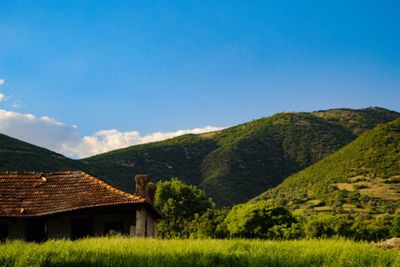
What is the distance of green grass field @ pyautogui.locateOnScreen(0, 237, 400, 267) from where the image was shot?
12.4 metres

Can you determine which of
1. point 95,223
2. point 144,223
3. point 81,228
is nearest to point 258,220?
point 144,223

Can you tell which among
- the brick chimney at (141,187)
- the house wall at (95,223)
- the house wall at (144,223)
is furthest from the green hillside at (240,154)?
the house wall at (95,223)

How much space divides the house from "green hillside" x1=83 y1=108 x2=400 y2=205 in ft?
174

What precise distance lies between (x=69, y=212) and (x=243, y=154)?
86.5 m

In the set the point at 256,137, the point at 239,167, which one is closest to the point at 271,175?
the point at 239,167

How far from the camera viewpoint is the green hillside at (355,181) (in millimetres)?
65500

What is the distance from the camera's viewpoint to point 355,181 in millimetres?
73938

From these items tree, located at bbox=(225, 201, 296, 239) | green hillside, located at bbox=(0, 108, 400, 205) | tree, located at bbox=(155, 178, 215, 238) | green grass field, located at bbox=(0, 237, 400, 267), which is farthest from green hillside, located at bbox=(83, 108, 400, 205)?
green grass field, located at bbox=(0, 237, 400, 267)

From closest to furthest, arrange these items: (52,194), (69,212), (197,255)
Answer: (197,255), (69,212), (52,194)

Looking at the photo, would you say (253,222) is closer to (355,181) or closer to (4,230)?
(355,181)

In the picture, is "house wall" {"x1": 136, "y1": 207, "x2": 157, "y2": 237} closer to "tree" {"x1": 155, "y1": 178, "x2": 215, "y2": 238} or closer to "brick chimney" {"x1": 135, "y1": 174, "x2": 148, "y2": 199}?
"brick chimney" {"x1": 135, "y1": 174, "x2": 148, "y2": 199}

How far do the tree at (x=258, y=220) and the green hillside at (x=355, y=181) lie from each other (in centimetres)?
1480

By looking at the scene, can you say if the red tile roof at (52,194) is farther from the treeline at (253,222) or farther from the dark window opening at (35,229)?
the treeline at (253,222)

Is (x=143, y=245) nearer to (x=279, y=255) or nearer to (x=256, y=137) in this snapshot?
(x=279, y=255)
